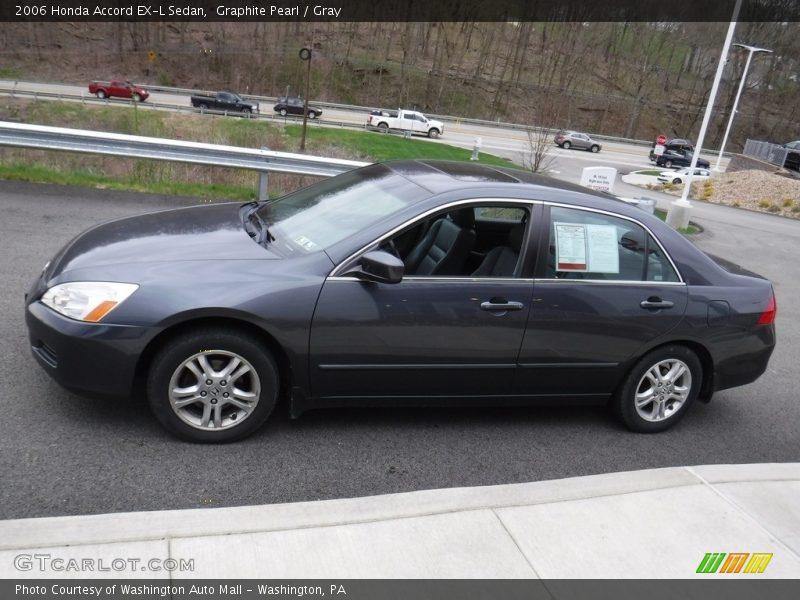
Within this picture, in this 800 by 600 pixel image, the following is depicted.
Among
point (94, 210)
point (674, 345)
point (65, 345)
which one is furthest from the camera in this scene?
point (94, 210)

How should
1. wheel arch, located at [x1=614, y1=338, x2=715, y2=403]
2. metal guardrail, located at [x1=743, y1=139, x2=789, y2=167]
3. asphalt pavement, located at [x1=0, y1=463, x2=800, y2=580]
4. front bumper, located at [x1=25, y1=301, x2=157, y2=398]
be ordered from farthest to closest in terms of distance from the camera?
1. metal guardrail, located at [x1=743, y1=139, x2=789, y2=167]
2. wheel arch, located at [x1=614, y1=338, x2=715, y2=403]
3. front bumper, located at [x1=25, y1=301, x2=157, y2=398]
4. asphalt pavement, located at [x1=0, y1=463, x2=800, y2=580]

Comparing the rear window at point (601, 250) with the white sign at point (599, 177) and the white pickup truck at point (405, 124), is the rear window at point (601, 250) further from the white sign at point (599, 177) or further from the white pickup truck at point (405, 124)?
the white pickup truck at point (405, 124)

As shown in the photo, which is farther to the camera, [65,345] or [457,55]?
[457,55]

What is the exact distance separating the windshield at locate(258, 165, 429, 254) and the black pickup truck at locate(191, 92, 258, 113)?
39995 millimetres

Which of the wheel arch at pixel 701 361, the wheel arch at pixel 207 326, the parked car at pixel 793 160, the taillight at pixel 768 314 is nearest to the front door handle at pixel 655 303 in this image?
the wheel arch at pixel 701 361

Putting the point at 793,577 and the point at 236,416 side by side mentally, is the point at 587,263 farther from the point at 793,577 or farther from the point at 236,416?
the point at 236,416

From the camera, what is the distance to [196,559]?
283 cm

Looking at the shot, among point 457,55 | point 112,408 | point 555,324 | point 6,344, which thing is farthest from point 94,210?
point 457,55

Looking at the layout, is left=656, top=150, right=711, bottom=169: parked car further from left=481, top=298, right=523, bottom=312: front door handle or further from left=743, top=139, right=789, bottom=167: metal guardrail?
left=481, top=298, right=523, bottom=312: front door handle

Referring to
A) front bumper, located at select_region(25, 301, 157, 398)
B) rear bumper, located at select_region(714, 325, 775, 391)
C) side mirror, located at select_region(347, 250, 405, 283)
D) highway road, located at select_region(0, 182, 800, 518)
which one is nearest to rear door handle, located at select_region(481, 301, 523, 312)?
side mirror, located at select_region(347, 250, 405, 283)

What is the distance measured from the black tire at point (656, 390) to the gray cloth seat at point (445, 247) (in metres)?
1.36

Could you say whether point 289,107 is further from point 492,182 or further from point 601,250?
point 601,250

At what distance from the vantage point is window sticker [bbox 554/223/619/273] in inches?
169

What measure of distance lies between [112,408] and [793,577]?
365 centimetres
